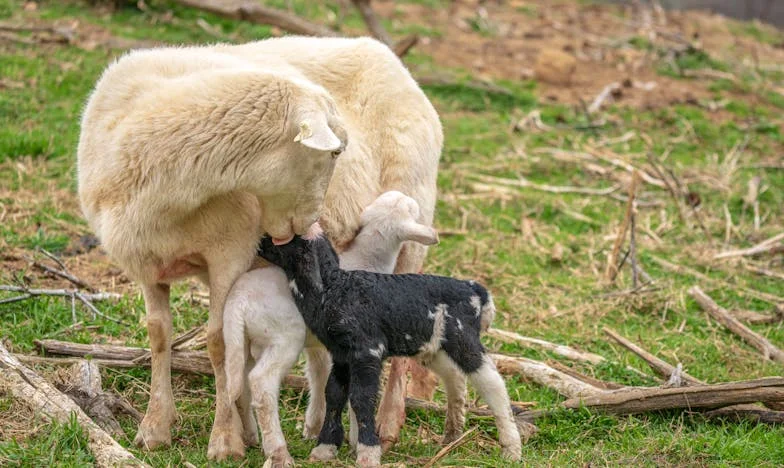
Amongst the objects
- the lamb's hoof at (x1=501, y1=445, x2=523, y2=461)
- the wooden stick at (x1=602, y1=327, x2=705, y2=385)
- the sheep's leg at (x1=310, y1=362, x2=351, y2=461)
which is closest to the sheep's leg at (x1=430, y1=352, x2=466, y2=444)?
the lamb's hoof at (x1=501, y1=445, x2=523, y2=461)

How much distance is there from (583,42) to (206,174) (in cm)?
1301

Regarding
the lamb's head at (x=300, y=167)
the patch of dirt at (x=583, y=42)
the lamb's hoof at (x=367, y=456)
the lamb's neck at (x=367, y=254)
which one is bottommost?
the patch of dirt at (x=583, y=42)

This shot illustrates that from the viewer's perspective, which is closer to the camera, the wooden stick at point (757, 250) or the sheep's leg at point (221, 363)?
the sheep's leg at point (221, 363)

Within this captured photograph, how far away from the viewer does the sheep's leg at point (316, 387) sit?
5809 millimetres

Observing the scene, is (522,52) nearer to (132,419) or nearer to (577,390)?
(577,390)

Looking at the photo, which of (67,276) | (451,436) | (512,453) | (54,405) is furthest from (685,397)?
(67,276)

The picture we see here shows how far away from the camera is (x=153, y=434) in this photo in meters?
5.41

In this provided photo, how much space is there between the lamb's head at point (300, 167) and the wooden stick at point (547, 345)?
2.44 meters

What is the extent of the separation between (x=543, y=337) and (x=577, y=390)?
1231mm

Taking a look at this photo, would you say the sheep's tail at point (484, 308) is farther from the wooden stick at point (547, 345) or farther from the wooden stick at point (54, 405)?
the wooden stick at point (54, 405)

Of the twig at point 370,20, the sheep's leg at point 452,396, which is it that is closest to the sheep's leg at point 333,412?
the sheep's leg at point 452,396

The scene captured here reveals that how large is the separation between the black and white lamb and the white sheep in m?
0.28

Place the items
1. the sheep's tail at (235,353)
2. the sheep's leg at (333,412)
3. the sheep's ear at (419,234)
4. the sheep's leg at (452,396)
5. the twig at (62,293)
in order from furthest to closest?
the twig at (62,293)
the sheep's ear at (419,234)
the sheep's leg at (452,396)
the sheep's leg at (333,412)
the sheep's tail at (235,353)

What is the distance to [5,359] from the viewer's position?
5445mm
